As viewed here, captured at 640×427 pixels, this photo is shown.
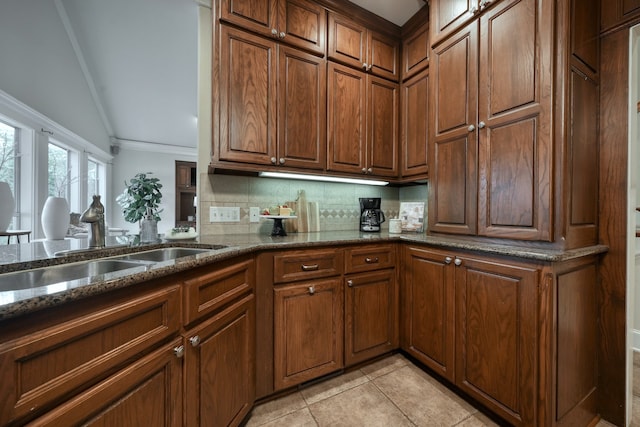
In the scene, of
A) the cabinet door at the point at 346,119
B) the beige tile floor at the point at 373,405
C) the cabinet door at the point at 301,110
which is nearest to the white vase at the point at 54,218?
the cabinet door at the point at 301,110

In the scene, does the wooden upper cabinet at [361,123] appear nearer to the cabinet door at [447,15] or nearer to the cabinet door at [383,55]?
the cabinet door at [383,55]

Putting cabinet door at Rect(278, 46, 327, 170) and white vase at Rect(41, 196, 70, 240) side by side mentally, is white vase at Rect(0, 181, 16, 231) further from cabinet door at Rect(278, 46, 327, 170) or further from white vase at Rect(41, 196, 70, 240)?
cabinet door at Rect(278, 46, 327, 170)

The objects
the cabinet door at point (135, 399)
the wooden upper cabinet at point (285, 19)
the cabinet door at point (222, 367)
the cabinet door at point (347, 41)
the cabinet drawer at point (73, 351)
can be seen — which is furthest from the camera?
the cabinet door at point (347, 41)

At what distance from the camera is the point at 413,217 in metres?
2.26

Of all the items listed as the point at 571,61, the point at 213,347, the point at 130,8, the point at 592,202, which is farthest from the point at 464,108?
the point at 130,8

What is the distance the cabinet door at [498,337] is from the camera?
117 cm

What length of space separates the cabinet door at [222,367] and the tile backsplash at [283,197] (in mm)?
767

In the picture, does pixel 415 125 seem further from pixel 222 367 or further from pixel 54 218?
pixel 54 218

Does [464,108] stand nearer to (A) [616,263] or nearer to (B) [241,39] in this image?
(A) [616,263]

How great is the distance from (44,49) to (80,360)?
3.52 meters

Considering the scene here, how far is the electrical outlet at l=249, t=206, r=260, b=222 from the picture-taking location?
196 cm

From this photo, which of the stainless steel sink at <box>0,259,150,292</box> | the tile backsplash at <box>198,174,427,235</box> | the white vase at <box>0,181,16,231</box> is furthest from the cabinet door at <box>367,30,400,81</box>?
the white vase at <box>0,181,16,231</box>

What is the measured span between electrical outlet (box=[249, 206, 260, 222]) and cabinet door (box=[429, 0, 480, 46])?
1748 millimetres

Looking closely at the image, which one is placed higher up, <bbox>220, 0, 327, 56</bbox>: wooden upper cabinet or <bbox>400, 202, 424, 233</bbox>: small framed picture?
<bbox>220, 0, 327, 56</bbox>: wooden upper cabinet
